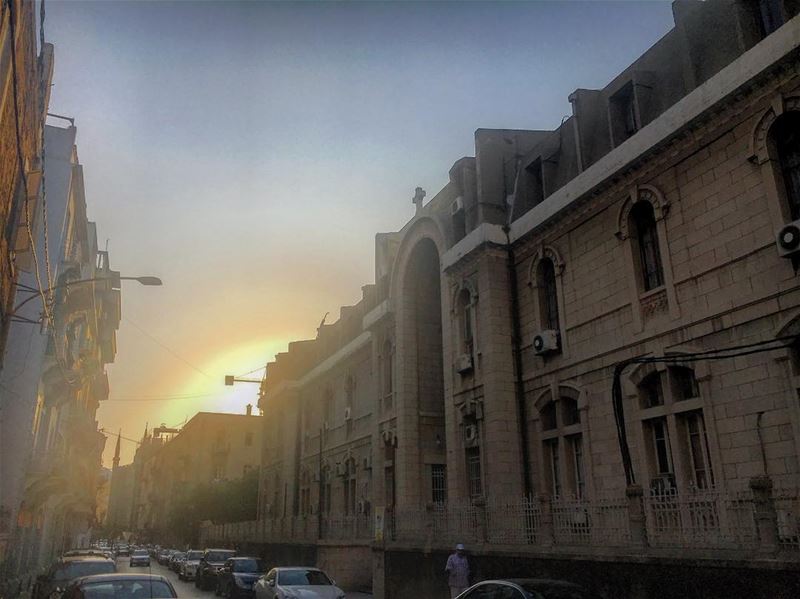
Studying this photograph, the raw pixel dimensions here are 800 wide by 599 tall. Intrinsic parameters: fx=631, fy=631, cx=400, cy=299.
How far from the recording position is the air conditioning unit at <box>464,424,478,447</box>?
18828 mm

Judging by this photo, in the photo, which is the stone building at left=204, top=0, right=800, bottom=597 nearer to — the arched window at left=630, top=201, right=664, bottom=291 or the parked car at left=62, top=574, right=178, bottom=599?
the arched window at left=630, top=201, right=664, bottom=291

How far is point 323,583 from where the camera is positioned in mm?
16578

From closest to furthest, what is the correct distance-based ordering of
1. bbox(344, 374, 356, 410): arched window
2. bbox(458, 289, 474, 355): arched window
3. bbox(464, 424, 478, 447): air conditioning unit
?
bbox(464, 424, 478, 447): air conditioning unit
bbox(458, 289, 474, 355): arched window
bbox(344, 374, 356, 410): arched window

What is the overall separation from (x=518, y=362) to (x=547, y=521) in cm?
566

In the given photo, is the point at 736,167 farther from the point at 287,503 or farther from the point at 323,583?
the point at 287,503

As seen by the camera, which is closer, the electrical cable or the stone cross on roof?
the electrical cable

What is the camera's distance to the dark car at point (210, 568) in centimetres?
2711

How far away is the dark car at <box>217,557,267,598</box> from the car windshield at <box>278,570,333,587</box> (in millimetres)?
5960

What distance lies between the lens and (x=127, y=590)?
32.1ft

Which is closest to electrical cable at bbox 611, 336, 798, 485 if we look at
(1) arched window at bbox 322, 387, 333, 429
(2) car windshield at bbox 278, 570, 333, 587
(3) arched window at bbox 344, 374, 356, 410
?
(2) car windshield at bbox 278, 570, 333, 587

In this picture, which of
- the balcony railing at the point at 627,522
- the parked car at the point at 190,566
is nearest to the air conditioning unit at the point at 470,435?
the balcony railing at the point at 627,522

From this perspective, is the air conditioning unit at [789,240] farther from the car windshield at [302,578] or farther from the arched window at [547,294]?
the car windshield at [302,578]

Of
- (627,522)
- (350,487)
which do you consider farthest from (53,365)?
(627,522)

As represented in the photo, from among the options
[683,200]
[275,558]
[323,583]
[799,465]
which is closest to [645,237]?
[683,200]
